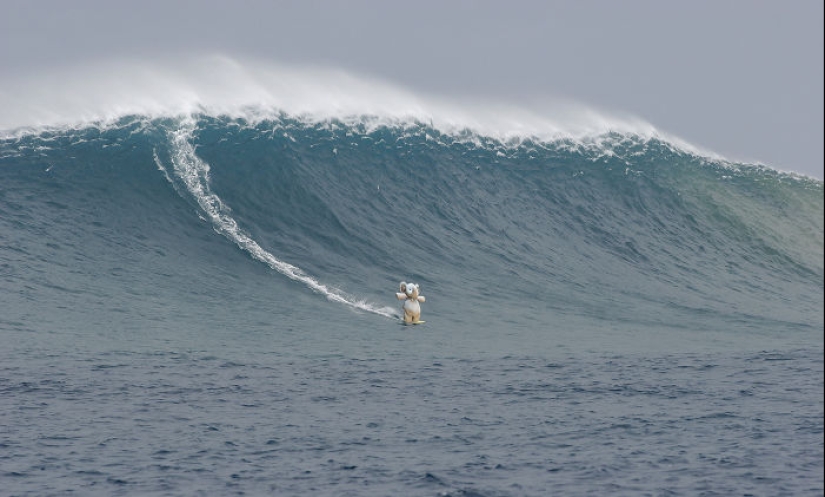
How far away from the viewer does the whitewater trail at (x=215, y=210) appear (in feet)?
87.5

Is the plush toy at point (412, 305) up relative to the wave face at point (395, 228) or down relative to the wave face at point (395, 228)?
down

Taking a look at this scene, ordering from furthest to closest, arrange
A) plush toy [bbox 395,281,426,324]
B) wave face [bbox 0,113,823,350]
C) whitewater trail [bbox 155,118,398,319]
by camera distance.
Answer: whitewater trail [bbox 155,118,398,319]
wave face [bbox 0,113,823,350]
plush toy [bbox 395,281,426,324]

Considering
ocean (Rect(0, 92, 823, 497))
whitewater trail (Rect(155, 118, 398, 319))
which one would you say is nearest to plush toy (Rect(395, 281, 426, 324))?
whitewater trail (Rect(155, 118, 398, 319))

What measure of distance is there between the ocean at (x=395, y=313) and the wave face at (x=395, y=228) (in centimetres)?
12

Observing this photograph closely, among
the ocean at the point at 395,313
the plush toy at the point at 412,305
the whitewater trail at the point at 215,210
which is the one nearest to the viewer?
the ocean at the point at 395,313

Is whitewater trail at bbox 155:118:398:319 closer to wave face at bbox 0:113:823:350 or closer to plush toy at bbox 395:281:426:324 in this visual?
wave face at bbox 0:113:823:350

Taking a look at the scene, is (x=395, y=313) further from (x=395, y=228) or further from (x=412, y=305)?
(x=395, y=228)

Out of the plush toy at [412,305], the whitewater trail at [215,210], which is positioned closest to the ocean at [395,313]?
the whitewater trail at [215,210]

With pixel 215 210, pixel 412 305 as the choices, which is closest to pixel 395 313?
pixel 412 305

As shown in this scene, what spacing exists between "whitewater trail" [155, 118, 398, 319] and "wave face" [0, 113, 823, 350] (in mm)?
78

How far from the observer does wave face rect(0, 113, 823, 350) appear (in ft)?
84.8

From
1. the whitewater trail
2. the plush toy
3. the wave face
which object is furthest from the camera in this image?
the whitewater trail

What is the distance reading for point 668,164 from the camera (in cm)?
3972

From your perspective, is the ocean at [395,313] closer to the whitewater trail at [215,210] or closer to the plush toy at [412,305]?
the whitewater trail at [215,210]
